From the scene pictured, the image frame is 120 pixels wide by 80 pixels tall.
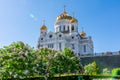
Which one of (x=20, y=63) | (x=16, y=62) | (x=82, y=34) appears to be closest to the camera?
(x=16, y=62)

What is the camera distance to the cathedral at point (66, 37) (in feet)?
199

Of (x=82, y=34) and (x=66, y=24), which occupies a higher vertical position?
(x=66, y=24)

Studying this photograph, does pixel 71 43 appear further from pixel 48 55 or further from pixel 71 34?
pixel 48 55

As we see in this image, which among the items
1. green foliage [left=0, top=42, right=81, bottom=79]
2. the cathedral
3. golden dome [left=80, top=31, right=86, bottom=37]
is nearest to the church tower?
the cathedral

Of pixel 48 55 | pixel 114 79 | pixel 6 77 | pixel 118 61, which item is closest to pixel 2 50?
pixel 6 77

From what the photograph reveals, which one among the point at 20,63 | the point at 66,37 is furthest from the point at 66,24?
the point at 20,63

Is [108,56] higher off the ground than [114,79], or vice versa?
[108,56]

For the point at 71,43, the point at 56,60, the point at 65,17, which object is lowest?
the point at 56,60

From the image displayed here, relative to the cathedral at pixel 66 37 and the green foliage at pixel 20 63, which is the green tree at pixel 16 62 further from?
the cathedral at pixel 66 37

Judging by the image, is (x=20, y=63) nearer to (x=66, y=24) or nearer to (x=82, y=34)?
(x=66, y=24)

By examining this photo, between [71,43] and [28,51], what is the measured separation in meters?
42.8

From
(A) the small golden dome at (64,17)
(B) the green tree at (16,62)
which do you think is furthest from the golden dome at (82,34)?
(B) the green tree at (16,62)

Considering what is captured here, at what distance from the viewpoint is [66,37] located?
61.8m

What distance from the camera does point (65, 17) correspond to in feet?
210
